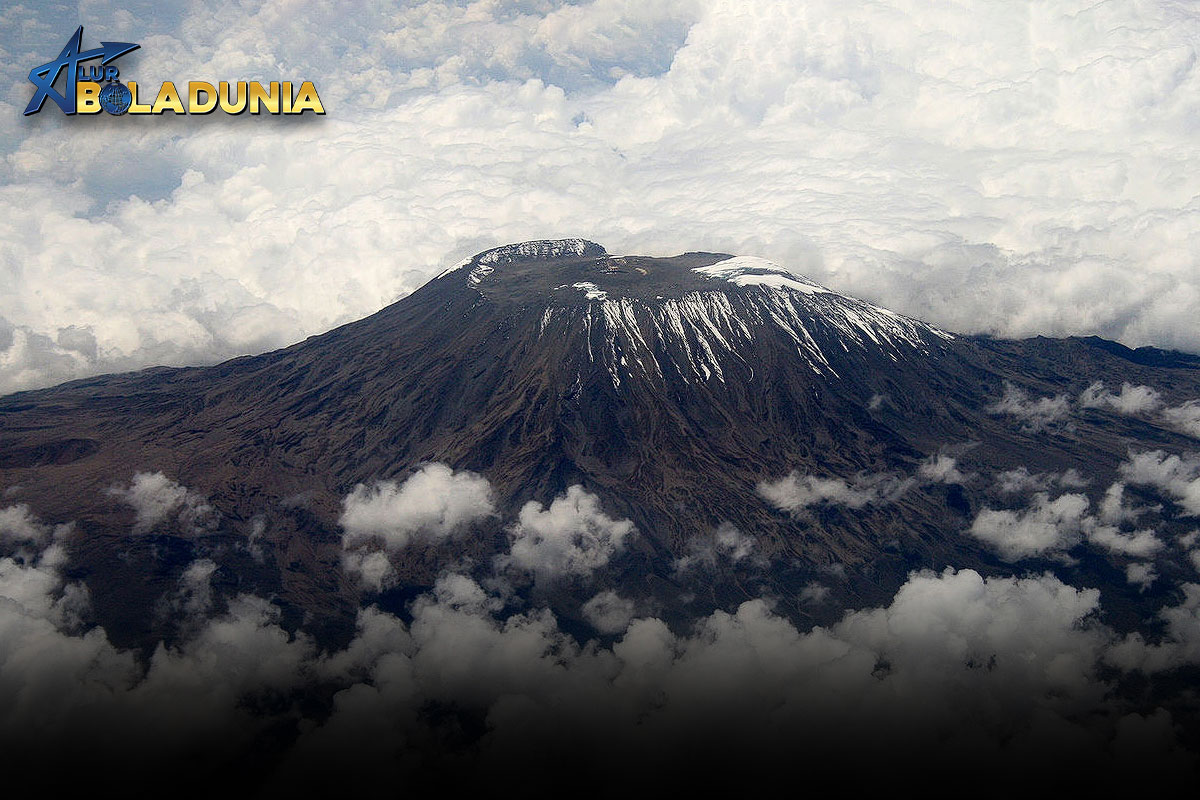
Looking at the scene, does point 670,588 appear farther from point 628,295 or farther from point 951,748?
point 628,295

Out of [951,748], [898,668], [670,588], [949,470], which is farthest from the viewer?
Result: [949,470]

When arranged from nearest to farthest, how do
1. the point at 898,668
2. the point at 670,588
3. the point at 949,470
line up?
1. the point at 898,668
2. the point at 670,588
3. the point at 949,470

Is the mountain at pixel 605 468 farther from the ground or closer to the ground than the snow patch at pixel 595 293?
closer to the ground

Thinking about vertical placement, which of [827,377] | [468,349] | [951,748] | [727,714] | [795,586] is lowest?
[951,748]

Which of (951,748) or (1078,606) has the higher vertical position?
(1078,606)

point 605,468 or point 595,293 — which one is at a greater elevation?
point 595,293

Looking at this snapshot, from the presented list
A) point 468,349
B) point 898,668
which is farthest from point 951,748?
point 468,349

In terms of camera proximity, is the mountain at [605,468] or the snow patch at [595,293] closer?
the mountain at [605,468]

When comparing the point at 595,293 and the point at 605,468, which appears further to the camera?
the point at 595,293

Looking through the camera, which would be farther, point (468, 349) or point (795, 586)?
point (468, 349)

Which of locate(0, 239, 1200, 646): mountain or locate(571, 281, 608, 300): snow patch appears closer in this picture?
locate(0, 239, 1200, 646): mountain

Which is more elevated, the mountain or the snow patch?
the snow patch
